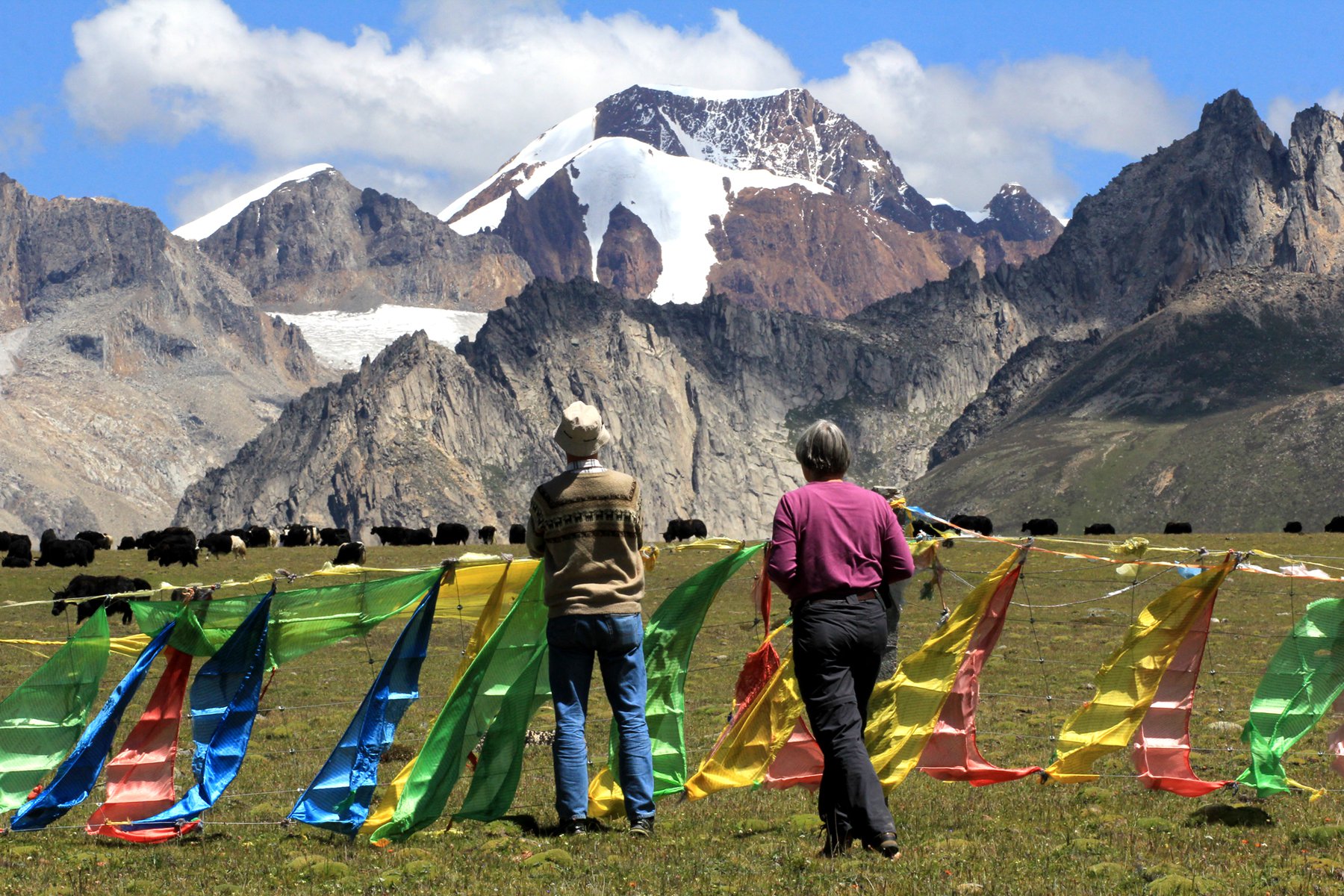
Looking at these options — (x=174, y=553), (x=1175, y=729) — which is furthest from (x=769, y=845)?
(x=174, y=553)

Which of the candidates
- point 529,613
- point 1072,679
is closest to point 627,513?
point 529,613

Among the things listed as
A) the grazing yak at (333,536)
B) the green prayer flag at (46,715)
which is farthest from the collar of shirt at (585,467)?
the grazing yak at (333,536)

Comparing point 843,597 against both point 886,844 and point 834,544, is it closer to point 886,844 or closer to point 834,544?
point 834,544

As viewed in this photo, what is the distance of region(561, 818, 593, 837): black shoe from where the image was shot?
11.5 metres

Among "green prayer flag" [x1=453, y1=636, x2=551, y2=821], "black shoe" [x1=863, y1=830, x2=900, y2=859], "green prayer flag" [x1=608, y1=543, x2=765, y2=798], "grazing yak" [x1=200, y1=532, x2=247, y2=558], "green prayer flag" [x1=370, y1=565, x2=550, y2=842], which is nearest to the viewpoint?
"black shoe" [x1=863, y1=830, x2=900, y2=859]

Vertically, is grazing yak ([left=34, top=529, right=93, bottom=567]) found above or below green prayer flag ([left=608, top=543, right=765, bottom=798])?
above

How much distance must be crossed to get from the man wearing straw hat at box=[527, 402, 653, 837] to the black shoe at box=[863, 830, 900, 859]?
1966 millimetres

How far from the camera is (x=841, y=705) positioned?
10.3 metres

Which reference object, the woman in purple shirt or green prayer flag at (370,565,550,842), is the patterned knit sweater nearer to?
green prayer flag at (370,565,550,842)

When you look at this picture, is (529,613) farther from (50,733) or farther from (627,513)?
(50,733)

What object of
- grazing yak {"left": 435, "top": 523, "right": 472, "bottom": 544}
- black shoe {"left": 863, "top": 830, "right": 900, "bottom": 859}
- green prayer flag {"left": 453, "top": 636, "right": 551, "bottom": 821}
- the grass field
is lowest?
the grass field

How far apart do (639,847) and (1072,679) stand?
1404 centimetres

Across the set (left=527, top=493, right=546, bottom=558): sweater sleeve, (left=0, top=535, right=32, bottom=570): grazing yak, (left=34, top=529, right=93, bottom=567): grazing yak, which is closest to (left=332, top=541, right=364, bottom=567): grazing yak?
(left=34, top=529, right=93, bottom=567): grazing yak

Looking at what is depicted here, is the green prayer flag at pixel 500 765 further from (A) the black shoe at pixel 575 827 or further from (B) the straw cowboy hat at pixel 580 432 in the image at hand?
(B) the straw cowboy hat at pixel 580 432
